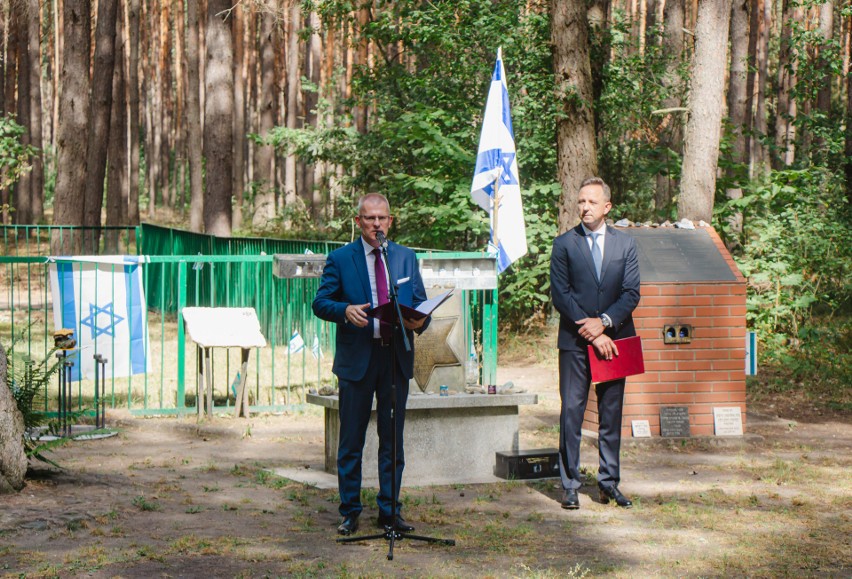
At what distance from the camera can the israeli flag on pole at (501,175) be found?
41.2 ft

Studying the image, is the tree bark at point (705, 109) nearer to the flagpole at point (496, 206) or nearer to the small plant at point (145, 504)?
the flagpole at point (496, 206)

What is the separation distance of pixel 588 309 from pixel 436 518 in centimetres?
168

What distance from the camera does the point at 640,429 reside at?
31.0ft

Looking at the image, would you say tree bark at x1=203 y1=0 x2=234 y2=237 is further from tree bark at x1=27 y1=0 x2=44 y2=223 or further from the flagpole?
tree bark at x1=27 y1=0 x2=44 y2=223

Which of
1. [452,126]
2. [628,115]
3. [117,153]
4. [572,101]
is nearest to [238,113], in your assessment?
[117,153]

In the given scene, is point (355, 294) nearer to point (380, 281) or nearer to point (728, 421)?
point (380, 281)

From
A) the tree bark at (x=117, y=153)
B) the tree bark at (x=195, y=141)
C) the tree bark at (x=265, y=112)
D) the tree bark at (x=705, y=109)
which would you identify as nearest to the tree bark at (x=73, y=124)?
the tree bark at (x=117, y=153)

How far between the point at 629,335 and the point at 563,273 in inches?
24.3

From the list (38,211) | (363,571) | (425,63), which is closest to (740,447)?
(363,571)

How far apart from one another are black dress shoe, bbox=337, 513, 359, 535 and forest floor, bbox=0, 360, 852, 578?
0.09 meters

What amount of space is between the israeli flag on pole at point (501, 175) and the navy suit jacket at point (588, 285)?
17.1 ft

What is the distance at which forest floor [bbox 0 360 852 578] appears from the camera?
5707 mm

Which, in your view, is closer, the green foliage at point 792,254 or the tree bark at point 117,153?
the green foliage at point 792,254

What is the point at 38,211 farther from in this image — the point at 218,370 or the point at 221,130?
the point at 218,370
